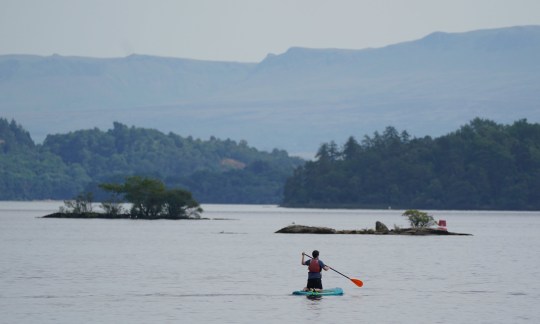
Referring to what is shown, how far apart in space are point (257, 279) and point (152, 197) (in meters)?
89.7

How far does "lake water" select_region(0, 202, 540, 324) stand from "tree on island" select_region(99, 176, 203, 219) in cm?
3485

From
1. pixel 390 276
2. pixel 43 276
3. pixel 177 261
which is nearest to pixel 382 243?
pixel 177 261

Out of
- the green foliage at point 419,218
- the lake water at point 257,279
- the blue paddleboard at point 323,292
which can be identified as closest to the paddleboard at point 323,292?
the blue paddleboard at point 323,292

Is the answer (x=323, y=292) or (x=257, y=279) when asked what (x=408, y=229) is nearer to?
(x=257, y=279)

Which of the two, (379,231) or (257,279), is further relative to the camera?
(379,231)

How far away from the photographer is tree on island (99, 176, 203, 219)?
15475 cm

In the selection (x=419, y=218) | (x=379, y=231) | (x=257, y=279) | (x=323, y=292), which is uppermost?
(x=419, y=218)

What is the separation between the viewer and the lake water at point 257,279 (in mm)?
52688

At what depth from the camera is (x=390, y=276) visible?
7244cm

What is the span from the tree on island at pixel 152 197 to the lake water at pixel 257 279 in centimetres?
3485

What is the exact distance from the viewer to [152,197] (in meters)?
158

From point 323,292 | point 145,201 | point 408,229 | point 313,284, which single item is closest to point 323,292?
point 323,292

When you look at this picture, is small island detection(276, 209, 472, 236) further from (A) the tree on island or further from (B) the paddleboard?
(B) the paddleboard

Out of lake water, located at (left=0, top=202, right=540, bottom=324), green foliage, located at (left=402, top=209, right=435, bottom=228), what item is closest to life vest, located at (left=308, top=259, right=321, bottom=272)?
lake water, located at (left=0, top=202, right=540, bottom=324)
